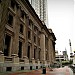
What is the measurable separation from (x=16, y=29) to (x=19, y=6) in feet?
15.4

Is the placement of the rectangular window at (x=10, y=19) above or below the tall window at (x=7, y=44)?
above

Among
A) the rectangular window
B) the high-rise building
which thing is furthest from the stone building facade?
the high-rise building

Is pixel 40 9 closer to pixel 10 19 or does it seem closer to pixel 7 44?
pixel 10 19

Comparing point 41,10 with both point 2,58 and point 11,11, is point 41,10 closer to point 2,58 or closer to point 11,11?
point 11,11

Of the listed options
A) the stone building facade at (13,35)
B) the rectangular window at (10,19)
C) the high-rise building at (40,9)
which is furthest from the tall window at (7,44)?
the high-rise building at (40,9)

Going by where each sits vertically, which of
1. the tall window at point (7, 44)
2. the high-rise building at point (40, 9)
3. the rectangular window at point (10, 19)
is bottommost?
the tall window at point (7, 44)

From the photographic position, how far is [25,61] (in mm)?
25203

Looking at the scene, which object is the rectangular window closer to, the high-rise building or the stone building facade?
the stone building facade

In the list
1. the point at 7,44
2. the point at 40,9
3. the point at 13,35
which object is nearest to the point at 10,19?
the point at 13,35

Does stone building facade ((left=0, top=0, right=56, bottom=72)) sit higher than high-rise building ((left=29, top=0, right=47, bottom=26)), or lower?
lower

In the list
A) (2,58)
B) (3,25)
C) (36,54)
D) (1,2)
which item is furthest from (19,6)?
(36,54)

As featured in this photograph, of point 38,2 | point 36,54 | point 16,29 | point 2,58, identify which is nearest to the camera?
point 2,58

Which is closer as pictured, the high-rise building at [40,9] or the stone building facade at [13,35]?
the stone building facade at [13,35]

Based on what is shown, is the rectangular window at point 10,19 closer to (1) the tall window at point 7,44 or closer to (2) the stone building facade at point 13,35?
(2) the stone building facade at point 13,35
